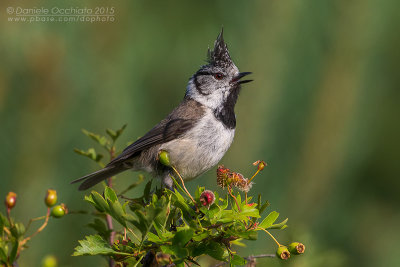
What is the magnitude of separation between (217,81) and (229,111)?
1.12ft

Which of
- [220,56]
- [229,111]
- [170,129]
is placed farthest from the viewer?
[220,56]

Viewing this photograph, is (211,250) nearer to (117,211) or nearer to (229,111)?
(117,211)

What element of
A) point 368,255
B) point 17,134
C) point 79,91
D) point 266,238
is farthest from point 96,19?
point 368,255

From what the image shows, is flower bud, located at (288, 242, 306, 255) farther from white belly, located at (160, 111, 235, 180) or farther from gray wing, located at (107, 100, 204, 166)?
gray wing, located at (107, 100, 204, 166)

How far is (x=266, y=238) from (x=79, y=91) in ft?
5.09

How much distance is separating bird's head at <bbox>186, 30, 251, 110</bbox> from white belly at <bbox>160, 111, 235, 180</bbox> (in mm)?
282

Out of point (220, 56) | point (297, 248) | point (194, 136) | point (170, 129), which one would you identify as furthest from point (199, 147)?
point (297, 248)

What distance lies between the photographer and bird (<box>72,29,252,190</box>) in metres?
3.19

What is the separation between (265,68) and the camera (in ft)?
11.6

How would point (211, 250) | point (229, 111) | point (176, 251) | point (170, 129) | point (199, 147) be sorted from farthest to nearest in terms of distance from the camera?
point (229, 111), point (170, 129), point (199, 147), point (211, 250), point (176, 251)

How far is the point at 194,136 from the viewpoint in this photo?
3.28 meters

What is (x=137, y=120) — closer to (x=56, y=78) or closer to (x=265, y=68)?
(x=56, y=78)

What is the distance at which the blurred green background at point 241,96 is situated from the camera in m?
3.06

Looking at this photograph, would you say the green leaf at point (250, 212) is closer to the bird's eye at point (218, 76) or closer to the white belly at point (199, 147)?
the white belly at point (199, 147)
